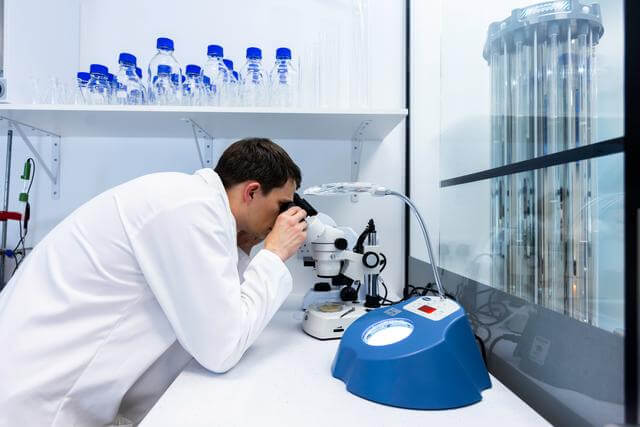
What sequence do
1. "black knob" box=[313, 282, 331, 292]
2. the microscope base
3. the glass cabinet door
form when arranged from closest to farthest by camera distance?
the glass cabinet door → the microscope base → "black knob" box=[313, 282, 331, 292]

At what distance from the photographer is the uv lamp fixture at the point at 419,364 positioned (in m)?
0.66

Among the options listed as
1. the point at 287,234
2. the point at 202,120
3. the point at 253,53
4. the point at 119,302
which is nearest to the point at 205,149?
the point at 202,120

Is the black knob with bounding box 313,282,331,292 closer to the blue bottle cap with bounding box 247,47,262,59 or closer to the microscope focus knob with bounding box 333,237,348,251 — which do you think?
the microscope focus knob with bounding box 333,237,348,251

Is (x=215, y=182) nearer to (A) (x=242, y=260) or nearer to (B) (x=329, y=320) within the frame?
(A) (x=242, y=260)

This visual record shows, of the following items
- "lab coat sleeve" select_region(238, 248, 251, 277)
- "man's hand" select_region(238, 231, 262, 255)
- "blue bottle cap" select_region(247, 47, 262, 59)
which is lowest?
"lab coat sleeve" select_region(238, 248, 251, 277)

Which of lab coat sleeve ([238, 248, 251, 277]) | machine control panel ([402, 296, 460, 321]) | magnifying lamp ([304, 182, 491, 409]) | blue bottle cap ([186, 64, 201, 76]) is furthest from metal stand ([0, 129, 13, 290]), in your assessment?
machine control panel ([402, 296, 460, 321])

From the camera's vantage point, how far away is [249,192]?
3.33 feet

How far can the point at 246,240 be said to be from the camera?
1243 mm

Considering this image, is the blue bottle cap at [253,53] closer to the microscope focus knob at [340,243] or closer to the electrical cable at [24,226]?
the microscope focus knob at [340,243]

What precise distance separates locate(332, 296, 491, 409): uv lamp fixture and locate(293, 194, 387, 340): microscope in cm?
25

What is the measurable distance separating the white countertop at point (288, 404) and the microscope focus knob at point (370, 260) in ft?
1.16

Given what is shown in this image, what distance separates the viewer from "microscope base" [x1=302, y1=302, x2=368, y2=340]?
1.03 metres

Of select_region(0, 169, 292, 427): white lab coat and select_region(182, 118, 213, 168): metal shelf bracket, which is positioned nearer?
select_region(0, 169, 292, 427): white lab coat

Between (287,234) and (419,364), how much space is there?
502 mm
